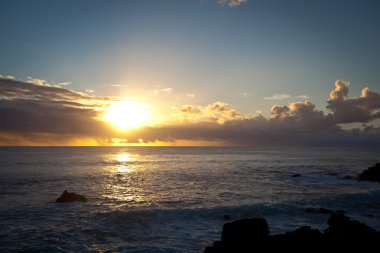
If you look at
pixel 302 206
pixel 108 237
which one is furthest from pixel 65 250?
pixel 302 206

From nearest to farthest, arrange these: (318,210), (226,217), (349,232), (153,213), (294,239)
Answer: (294,239)
(349,232)
(226,217)
(153,213)
(318,210)

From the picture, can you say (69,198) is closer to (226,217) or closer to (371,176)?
(226,217)

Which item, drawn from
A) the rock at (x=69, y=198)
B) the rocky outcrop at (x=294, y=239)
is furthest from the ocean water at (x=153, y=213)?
the rocky outcrop at (x=294, y=239)

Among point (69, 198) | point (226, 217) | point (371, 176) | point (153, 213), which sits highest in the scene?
Result: point (371, 176)

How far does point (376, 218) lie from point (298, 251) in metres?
21.3

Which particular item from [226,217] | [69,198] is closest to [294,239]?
[226,217]

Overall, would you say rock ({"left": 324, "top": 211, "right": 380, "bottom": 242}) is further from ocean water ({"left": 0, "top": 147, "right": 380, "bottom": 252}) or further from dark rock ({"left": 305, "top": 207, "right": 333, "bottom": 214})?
dark rock ({"left": 305, "top": 207, "right": 333, "bottom": 214})

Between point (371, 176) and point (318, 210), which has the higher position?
point (371, 176)

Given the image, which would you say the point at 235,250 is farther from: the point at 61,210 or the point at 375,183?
the point at 375,183

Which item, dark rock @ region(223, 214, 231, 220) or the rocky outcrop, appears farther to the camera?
dark rock @ region(223, 214, 231, 220)

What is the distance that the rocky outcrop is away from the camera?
59.0 ft

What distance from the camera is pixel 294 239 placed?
18.4 metres

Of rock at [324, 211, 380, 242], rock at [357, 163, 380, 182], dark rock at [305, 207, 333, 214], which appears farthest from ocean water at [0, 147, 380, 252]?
rock at [357, 163, 380, 182]

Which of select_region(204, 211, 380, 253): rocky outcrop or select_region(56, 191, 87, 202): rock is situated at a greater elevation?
select_region(204, 211, 380, 253): rocky outcrop
